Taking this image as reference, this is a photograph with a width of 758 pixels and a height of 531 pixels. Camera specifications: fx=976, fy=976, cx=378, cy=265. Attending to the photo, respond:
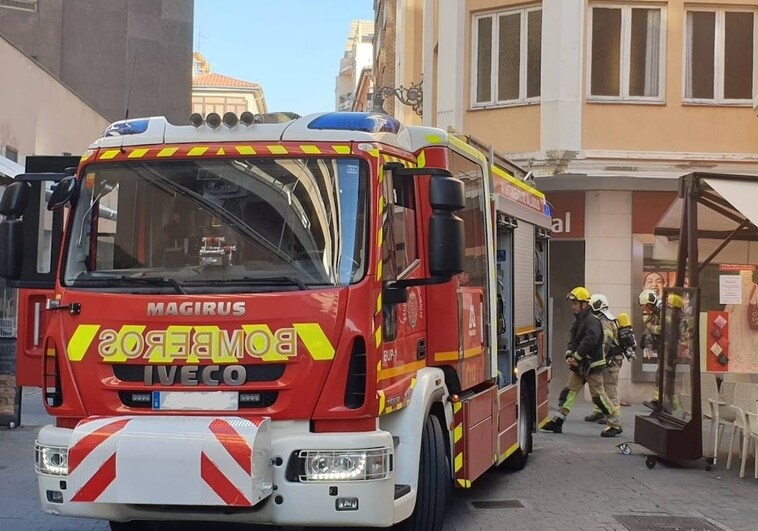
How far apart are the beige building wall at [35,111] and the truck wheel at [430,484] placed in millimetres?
11615

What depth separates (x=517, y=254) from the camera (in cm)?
932

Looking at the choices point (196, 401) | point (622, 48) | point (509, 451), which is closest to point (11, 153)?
point (622, 48)

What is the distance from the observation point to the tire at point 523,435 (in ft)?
31.9

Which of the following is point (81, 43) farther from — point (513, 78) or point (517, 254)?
point (517, 254)

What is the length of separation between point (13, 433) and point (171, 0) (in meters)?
23.9

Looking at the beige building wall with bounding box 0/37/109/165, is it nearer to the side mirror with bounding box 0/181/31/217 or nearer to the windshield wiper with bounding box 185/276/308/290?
the side mirror with bounding box 0/181/31/217

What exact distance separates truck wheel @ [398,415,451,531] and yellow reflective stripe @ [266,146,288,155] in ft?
6.27

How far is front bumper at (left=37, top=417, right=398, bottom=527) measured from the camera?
5.02 meters

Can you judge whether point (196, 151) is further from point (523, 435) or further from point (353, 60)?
point (353, 60)

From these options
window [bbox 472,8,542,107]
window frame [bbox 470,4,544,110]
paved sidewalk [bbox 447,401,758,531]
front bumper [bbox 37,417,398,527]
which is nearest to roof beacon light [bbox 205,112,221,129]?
front bumper [bbox 37,417,398,527]

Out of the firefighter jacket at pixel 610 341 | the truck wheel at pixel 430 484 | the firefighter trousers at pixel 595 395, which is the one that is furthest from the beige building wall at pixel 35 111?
the truck wheel at pixel 430 484

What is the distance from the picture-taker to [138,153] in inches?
232

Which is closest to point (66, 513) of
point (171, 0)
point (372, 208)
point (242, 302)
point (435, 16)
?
point (242, 302)

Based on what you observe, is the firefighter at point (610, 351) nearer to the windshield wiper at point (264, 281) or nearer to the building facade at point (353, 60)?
the windshield wiper at point (264, 281)
